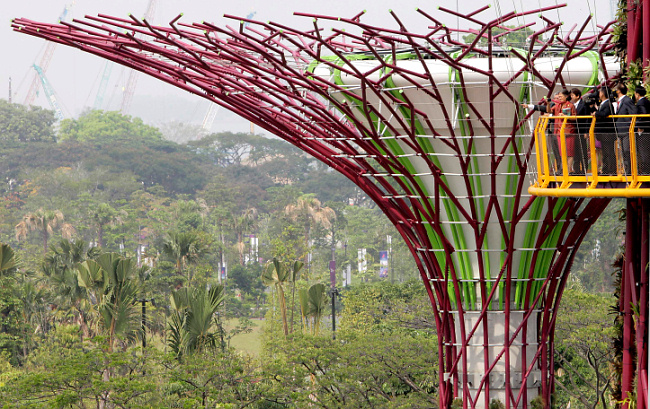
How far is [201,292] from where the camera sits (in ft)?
115

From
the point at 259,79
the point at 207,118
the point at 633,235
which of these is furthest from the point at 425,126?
the point at 207,118

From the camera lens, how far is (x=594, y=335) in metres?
33.6

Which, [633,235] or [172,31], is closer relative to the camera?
[633,235]

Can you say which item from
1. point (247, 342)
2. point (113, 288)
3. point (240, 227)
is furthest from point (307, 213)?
point (113, 288)

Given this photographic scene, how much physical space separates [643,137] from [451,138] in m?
9.15

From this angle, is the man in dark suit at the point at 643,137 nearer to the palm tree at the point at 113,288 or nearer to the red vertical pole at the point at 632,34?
the red vertical pole at the point at 632,34

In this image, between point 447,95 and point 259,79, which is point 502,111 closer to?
point 447,95

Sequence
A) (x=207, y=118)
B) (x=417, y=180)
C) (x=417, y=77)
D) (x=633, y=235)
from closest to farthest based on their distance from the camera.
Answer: (x=633, y=235) → (x=417, y=77) → (x=417, y=180) → (x=207, y=118)

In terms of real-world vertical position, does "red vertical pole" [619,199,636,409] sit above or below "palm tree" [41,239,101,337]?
below

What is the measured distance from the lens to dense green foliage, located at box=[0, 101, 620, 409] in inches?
1268

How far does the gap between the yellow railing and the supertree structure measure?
653cm

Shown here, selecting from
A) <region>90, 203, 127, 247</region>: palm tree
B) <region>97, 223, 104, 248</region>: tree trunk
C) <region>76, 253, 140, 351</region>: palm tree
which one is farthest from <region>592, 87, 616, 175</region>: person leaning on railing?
<region>97, 223, 104, 248</region>: tree trunk

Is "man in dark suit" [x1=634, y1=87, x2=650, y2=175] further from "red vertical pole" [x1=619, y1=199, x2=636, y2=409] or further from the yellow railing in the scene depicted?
"red vertical pole" [x1=619, y1=199, x2=636, y2=409]

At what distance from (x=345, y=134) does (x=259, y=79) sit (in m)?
2.19
